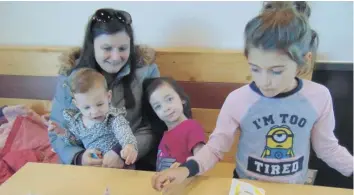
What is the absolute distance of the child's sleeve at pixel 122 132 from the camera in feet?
3.24

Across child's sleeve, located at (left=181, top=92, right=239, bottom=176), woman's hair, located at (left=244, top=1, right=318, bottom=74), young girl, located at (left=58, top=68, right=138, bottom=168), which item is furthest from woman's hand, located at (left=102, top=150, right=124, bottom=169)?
woman's hair, located at (left=244, top=1, right=318, bottom=74)

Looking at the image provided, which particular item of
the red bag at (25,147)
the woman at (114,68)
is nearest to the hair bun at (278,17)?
the woman at (114,68)

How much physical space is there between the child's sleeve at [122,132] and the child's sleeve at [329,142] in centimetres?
44

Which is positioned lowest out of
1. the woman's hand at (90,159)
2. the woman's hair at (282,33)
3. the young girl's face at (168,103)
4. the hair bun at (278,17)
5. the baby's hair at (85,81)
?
the woman's hand at (90,159)

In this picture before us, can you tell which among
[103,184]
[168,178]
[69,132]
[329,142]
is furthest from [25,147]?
[329,142]

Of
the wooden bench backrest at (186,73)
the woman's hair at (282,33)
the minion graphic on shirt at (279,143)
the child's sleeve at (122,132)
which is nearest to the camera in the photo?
the woman's hair at (282,33)

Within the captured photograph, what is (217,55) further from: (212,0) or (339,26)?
(339,26)

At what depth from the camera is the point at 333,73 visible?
1.11m

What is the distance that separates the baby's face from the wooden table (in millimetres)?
139

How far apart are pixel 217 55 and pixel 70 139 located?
0.51m

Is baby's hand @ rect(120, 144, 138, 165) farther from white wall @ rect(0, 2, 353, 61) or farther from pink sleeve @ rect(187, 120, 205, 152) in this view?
white wall @ rect(0, 2, 353, 61)

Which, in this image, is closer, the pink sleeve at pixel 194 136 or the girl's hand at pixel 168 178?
the girl's hand at pixel 168 178

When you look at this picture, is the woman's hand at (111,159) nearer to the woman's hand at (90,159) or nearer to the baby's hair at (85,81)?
the woman's hand at (90,159)

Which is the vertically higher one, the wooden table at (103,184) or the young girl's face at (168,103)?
the young girl's face at (168,103)
